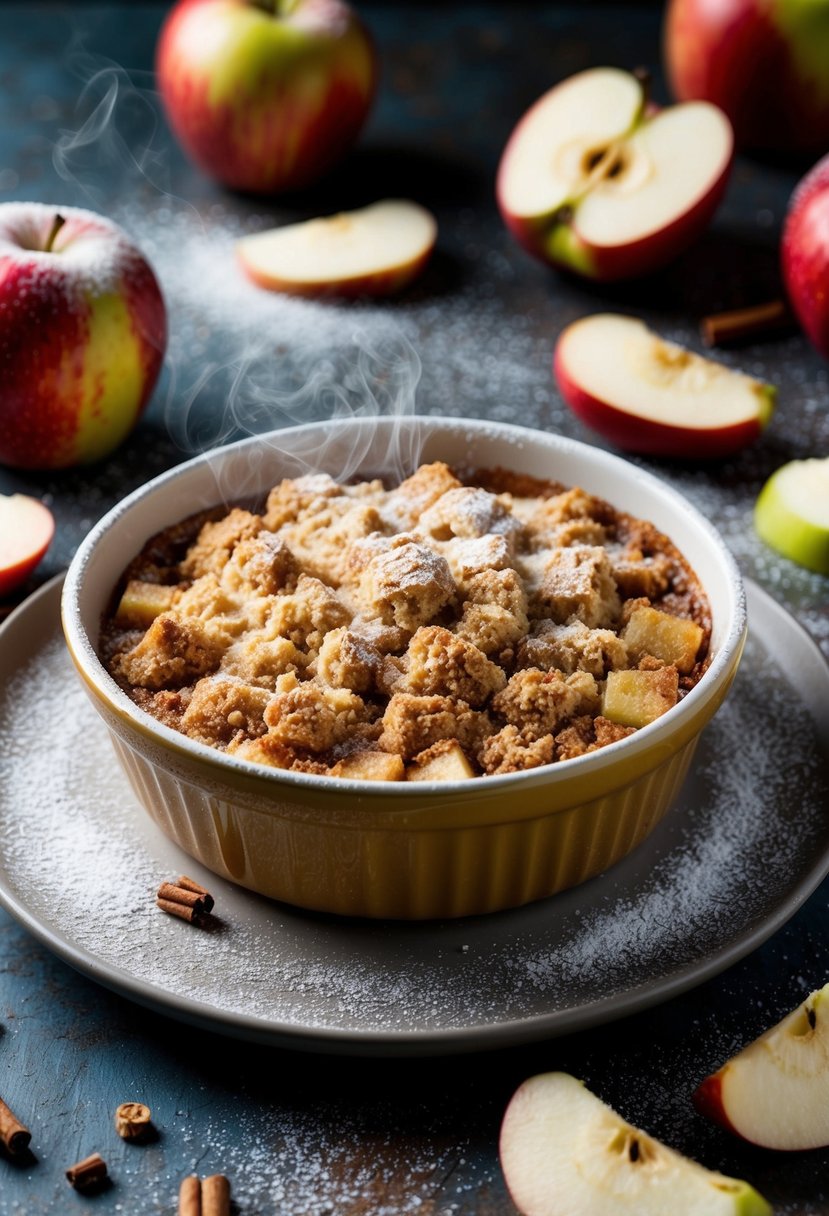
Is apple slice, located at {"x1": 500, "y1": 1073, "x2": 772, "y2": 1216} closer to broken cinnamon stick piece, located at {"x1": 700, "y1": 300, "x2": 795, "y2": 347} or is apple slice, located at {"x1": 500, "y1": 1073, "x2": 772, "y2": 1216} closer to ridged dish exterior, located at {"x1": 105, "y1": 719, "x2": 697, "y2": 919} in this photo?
ridged dish exterior, located at {"x1": 105, "y1": 719, "x2": 697, "y2": 919}

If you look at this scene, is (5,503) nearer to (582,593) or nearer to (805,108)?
(582,593)

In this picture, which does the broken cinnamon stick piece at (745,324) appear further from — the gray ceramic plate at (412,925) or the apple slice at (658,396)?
the gray ceramic plate at (412,925)

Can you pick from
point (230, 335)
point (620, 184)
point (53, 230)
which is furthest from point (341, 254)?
point (53, 230)

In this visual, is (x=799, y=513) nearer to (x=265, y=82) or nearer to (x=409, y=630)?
(x=409, y=630)

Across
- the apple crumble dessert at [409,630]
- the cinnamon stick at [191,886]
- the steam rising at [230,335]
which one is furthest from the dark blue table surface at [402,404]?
the apple crumble dessert at [409,630]

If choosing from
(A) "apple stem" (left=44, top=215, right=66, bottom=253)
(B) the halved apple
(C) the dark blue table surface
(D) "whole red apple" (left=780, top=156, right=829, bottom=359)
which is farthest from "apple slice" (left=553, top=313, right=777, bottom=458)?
(A) "apple stem" (left=44, top=215, right=66, bottom=253)

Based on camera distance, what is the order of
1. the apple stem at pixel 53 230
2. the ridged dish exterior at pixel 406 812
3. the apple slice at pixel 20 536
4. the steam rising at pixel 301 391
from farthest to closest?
the steam rising at pixel 301 391 < the apple stem at pixel 53 230 < the apple slice at pixel 20 536 < the ridged dish exterior at pixel 406 812

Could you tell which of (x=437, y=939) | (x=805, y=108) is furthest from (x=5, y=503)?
→ (x=805, y=108)
